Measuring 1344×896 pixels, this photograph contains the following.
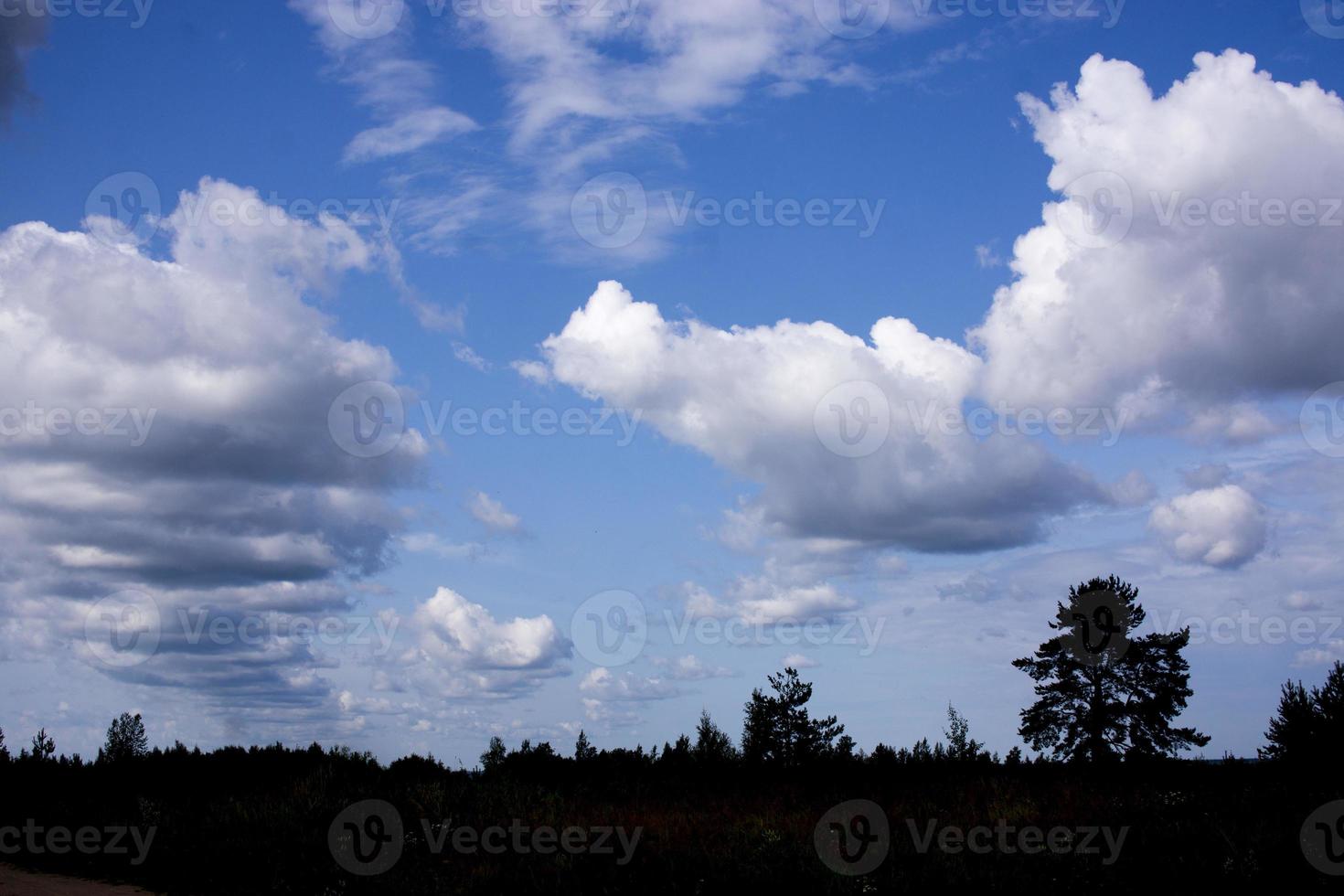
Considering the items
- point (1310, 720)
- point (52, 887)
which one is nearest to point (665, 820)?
point (52, 887)

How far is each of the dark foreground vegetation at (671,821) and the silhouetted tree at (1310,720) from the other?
739 inches

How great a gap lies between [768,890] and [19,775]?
2100cm

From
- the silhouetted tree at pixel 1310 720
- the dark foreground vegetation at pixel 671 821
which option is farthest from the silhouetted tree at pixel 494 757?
the silhouetted tree at pixel 1310 720

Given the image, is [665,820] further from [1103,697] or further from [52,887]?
[1103,697]

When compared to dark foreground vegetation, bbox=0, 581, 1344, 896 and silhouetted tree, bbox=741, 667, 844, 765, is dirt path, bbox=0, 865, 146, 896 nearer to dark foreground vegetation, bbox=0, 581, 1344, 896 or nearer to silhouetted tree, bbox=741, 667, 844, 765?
dark foreground vegetation, bbox=0, 581, 1344, 896

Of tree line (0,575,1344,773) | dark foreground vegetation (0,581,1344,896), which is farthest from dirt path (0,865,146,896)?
tree line (0,575,1344,773)

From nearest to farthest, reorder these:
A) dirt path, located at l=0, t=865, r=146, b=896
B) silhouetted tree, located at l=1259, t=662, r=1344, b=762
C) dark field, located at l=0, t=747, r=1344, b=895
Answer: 1. dark field, located at l=0, t=747, r=1344, b=895
2. dirt path, located at l=0, t=865, r=146, b=896
3. silhouetted tree, located at l=1259, t=662, r=1344, b=762

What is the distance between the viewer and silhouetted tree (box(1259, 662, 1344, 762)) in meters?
36.9

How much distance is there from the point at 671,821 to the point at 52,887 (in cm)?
1052

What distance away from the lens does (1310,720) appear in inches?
1634

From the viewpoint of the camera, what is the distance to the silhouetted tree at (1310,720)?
36.9 metres

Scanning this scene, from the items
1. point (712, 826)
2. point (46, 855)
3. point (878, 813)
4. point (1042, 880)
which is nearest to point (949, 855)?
point (1042, 880)

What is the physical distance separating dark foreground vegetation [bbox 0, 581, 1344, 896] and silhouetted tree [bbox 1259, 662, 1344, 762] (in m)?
18.8

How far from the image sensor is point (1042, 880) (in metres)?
13.8
